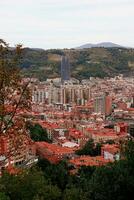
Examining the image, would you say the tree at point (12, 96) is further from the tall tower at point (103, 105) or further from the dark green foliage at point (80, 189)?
the tall tower at point (103, 105)

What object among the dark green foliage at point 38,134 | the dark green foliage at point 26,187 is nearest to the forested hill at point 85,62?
the dark green foliage at point 38,134

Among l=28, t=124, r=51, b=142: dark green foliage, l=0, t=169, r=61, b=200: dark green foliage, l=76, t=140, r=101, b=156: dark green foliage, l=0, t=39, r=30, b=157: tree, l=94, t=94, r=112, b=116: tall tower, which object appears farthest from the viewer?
l=94, t=94, r=112, b=116: tall tower

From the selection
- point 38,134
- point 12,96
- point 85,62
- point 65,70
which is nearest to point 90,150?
point 38,134

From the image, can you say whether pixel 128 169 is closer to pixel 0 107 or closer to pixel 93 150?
pixel 0 107

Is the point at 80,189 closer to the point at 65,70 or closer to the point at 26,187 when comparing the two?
the point at 26,187

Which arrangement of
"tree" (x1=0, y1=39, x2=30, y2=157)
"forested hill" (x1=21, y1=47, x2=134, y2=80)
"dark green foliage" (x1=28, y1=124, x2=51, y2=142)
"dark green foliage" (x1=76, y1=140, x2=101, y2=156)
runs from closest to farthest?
"tree" (x1=0, y1=39, x2=30, y2=157), "dark green foliage" (x1=76, y1=140, x2=101, y2=156), "dark green foliage" (x1=28, y1=124, x2=51, y2=142), "forested hill" (x1=21, y1=47, x2=134, y2=80)

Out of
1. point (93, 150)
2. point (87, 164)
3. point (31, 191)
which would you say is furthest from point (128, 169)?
point (93, 150)

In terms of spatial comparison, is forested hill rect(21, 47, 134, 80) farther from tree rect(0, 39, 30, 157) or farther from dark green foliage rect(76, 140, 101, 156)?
tree rect(0, 39, 30, 157)

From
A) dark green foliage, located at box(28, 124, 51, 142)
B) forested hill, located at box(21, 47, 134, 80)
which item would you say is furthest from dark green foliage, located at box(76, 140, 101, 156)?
forested hill, located at box(21, 47, 134, 80)

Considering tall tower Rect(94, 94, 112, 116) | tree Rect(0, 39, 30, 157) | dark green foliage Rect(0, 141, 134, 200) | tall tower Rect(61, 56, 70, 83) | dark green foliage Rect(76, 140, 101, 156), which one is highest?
tree Rect(0, 39, 30, 157)
